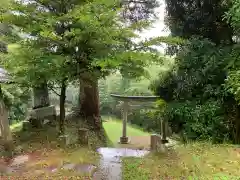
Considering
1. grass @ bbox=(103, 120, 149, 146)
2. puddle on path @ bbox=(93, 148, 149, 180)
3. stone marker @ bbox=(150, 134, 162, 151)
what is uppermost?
stone marker @ bbox=(150, 134, 162, 151)

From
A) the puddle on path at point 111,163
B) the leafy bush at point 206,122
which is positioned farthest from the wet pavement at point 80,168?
the leafy bush at point 206,122

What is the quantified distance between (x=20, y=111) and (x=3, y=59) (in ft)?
29.1

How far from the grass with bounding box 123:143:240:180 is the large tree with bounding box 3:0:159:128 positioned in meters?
2.27

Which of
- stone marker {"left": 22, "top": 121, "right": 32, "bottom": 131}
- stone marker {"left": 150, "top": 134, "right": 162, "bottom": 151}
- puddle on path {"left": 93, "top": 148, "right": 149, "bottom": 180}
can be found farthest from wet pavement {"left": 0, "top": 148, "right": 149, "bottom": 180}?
stone marker {"left": 22, "top": 121, "right": 32, "bottom": 131}

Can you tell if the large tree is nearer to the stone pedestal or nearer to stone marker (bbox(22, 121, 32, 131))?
stone marker (bbox(22, 121, 32, 131))

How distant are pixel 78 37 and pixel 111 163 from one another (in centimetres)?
307

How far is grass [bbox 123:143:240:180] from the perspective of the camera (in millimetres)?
4855

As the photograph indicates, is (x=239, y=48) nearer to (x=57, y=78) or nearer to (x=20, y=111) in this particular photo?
(x=57, y=78)

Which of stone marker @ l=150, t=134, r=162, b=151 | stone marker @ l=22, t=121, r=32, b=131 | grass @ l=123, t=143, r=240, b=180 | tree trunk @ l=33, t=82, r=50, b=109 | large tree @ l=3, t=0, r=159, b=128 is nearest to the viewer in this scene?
grass @ l=123, t=143, r=240, b=180

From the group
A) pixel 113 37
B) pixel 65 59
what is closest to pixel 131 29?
pixel 113 37

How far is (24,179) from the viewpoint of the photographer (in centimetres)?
495

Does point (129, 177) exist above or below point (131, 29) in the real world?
below

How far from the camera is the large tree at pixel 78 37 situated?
5.98 m

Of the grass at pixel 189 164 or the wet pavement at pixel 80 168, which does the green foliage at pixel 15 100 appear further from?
the grass at pixel 189 164
